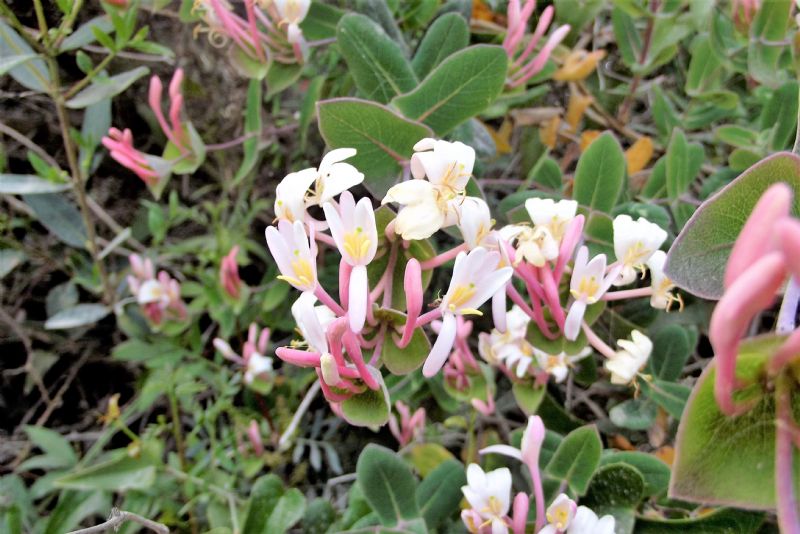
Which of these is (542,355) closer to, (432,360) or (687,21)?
(432,360)

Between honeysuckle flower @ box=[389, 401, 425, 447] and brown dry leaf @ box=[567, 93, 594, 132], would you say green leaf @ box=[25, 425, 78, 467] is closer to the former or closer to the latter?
honeysuckle flower @ box=[389, 401, 425, 447]

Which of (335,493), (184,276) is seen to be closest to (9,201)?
(184,276)

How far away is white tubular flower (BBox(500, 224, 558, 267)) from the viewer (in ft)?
1.71

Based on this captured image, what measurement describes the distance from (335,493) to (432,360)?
0.64 m

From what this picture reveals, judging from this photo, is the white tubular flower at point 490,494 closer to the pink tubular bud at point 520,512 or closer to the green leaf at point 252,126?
the pink tubular bud at point 520,512

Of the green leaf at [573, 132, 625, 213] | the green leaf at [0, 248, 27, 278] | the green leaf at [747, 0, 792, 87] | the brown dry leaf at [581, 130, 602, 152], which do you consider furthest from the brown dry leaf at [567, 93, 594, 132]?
the green leaf at [0, 248, 27, 278]

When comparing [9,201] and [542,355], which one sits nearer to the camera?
[542,355]

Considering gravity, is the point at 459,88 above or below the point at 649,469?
above

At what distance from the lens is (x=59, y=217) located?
3.40ft

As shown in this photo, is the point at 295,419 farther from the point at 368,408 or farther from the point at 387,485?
the point at 368,408

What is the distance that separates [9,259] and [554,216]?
867 mm

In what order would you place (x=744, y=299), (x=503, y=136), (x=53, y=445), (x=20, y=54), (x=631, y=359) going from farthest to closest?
(x=503, y=136), (x=53, y=445), (x=20, y=54), (x=631, y=359), (x=744, y=299)

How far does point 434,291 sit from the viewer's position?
3.47ft

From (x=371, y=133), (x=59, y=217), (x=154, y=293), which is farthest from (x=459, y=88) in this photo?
(x=59, y=217)
